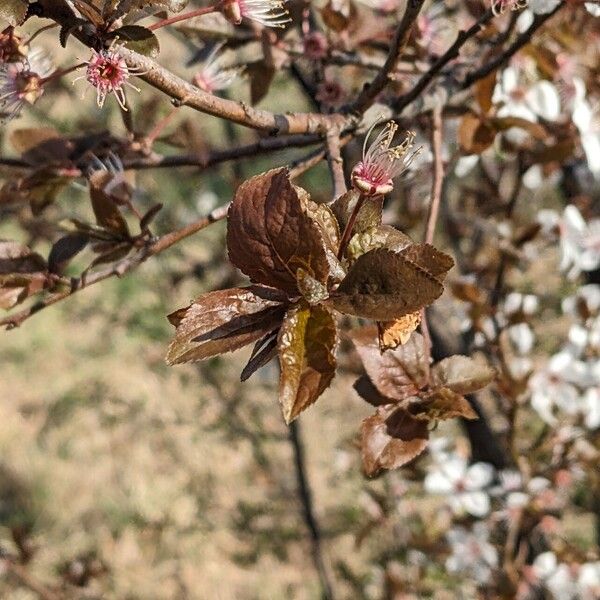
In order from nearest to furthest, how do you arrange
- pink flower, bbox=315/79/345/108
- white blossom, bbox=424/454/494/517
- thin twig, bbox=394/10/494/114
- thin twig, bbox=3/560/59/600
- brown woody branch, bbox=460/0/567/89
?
thin twig, bbox=394/10/494/114 < brown woody branch, bbox=460/0/567/89 < pink flower, bbox=315/79/345/108 < white blossom, bbox=424/454/494/517 < thin twig, bbox=3/560/59/600

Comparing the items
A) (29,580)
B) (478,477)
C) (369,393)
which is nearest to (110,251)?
(369,393)

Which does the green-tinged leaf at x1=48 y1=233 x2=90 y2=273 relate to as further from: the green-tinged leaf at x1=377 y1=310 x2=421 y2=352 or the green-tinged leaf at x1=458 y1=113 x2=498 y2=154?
the green-tinged leaf at x1=458 y1=113 x2=498 y2=154

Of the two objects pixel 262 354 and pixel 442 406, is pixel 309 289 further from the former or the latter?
pixel 442 406

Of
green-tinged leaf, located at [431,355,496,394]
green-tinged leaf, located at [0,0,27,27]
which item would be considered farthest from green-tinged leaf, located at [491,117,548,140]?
green-tinged leaf, located at [0,0,27,27]

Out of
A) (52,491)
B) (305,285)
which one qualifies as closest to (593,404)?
(305,285)

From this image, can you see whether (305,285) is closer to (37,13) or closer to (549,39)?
(37,13)

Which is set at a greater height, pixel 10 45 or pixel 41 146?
pixel 10 45

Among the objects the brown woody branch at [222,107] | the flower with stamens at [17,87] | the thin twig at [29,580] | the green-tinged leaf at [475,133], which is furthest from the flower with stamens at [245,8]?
the thin twig at [29,580]

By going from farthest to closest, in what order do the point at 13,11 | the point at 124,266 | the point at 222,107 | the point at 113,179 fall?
the point at 113,179 < the point at 124,266 < the point at 222,107 < the point at 13,11
